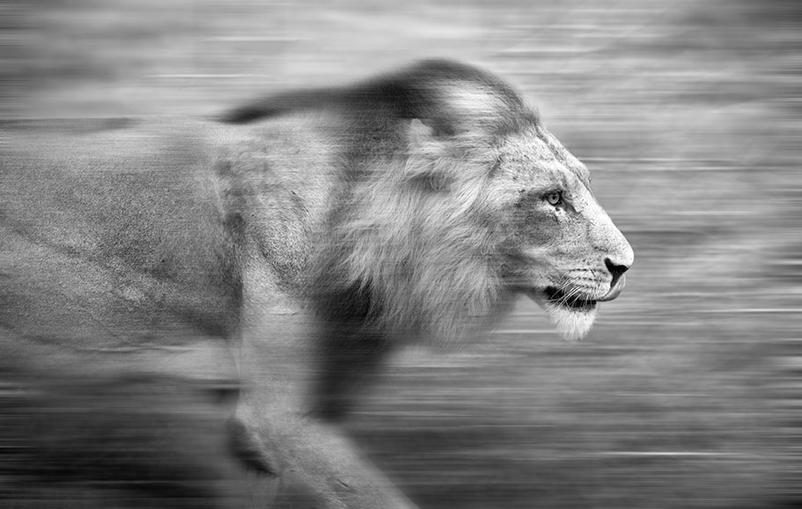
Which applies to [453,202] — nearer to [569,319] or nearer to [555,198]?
[555,198]

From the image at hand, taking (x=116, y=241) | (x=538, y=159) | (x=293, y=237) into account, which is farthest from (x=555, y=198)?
(x=116, y=241)

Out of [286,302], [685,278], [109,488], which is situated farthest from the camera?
[685,278]

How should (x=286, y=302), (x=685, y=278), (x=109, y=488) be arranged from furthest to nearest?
(x=685, y=278) < (x=109, y=488) < (x=286, y=302)

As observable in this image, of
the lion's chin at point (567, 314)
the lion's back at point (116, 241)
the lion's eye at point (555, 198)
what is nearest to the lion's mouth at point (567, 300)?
the lion's chin at point (567, 314)

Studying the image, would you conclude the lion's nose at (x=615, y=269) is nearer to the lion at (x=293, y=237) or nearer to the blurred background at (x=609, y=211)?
the lion at (x=293, y=237)

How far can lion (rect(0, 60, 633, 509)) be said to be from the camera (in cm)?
192

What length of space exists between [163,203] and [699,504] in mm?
1298

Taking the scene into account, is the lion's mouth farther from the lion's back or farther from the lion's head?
the lion's back

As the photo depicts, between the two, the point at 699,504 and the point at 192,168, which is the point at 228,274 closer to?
the point at 192,168

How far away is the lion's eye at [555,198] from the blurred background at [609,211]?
238 millimetres

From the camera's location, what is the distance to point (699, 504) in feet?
7.00

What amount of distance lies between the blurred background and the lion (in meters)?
0.13

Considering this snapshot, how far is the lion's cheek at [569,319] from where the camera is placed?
202cm

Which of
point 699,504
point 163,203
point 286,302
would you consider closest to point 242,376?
point 286,302
